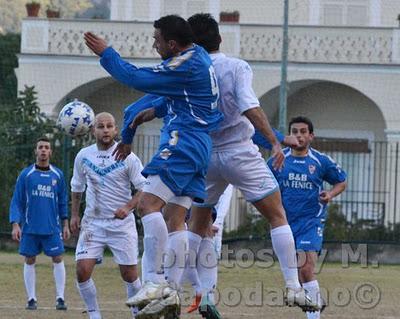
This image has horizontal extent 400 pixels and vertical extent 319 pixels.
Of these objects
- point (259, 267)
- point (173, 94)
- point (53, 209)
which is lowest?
Answer: point (259, 267)

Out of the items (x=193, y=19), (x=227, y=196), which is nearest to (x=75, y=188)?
(x=193, y=19)

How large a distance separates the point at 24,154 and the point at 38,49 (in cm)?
736

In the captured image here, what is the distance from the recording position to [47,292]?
58.8 ft

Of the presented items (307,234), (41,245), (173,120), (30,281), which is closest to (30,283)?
(30,281)

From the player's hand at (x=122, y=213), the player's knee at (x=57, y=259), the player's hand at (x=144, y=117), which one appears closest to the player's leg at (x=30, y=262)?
the player's knee at (x=57, y=259)

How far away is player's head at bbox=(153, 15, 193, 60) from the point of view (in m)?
10.3

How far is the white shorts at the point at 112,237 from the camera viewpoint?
13.4 meters

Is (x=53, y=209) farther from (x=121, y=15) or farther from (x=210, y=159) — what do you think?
(x=121, y=15)

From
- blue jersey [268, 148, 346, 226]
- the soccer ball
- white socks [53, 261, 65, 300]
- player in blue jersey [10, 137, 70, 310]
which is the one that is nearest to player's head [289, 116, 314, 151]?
blue jersey [268, 148, 346, 226]

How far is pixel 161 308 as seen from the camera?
995cm

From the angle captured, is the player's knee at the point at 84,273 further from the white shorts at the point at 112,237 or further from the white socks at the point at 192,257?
the white socks at the point at 192,257

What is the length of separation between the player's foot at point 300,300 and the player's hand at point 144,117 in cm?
181

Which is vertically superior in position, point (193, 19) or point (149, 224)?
point (193, 19)

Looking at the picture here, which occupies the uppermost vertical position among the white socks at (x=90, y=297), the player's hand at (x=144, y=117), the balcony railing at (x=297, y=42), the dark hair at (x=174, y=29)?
the dark hair at (x=174, y=29)
